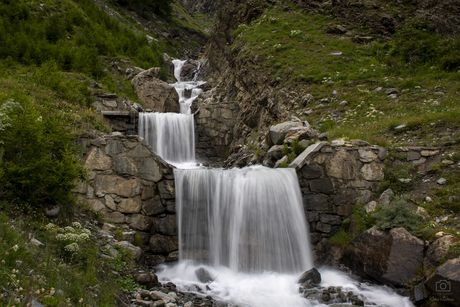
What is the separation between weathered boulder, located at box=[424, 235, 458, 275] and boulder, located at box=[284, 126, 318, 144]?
→ 439cm

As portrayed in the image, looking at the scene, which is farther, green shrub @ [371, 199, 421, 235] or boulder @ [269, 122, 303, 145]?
boulder @ [269, 122, 303, 145]

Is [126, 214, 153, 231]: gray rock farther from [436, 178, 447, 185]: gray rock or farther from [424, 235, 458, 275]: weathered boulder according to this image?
[436, 178, 447, 185]: gray rock

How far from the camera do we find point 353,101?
11.5m

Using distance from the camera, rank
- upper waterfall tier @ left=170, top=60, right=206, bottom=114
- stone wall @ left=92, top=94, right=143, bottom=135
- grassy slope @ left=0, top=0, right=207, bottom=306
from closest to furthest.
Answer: grassy slope @ left=0, top=0, right=207, bottom=306 → stone wall @ left=92, top=94, right=143, bottom=135 → upper waterfall tier @ left=170, top=60, right=206, bottom=114

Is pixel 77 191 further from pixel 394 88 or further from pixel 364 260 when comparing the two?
pixel 394 88

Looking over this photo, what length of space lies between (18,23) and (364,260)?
2536 cm

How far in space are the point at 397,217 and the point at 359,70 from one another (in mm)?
9195

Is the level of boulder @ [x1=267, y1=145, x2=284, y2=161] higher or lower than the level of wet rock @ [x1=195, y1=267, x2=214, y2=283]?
higher

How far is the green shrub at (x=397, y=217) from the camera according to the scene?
20.2 ft

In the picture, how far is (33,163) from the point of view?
436cm

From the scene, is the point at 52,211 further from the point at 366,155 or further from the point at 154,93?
the point at 154,93

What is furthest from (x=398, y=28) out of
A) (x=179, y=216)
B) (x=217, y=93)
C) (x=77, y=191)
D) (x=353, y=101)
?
(x=77, y=191)
